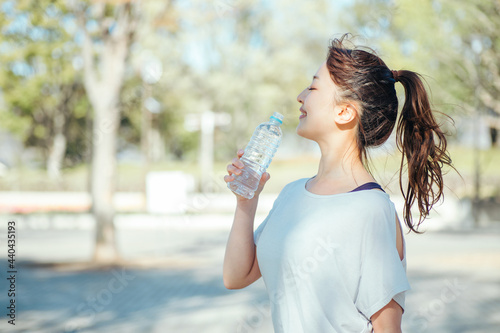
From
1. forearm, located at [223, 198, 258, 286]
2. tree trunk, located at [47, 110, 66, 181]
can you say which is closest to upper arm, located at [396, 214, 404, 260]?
forearm, located at [223, 198, 258, 286]

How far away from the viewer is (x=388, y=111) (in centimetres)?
198

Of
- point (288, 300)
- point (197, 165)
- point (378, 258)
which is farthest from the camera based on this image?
point (197, 165)

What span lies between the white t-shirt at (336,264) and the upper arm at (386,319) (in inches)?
0.9

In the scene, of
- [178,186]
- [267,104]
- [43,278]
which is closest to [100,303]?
[43,278]

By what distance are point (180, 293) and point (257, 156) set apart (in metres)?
6.48

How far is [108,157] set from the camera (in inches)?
409

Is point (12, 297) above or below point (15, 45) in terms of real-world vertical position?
below

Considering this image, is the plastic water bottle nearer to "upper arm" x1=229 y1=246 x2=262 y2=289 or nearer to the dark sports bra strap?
"upper arm" x1=229 y1=246 x2=262 y2=289

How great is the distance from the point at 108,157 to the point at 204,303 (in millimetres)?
3680

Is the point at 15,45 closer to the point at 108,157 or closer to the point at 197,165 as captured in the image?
the point at 197,165

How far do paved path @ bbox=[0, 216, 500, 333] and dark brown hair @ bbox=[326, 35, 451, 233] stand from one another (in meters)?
4.82

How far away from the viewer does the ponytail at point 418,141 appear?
2004 mm

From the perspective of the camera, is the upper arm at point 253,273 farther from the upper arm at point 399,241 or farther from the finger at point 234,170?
the upper arm at point 399,241

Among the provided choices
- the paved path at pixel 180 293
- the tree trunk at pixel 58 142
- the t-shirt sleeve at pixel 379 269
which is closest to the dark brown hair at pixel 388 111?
the t-shirt sleeve at pixel 379 269
